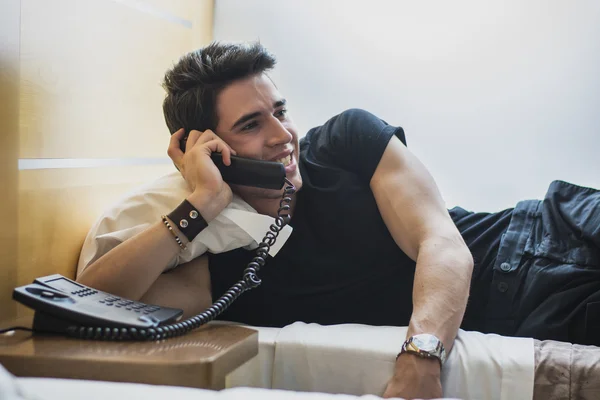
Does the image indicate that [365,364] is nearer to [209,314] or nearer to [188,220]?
[209,314]

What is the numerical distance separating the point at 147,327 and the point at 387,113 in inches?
53.6

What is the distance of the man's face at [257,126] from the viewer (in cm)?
158

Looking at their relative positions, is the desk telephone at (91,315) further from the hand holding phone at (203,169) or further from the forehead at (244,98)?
the forehead at (244,98)

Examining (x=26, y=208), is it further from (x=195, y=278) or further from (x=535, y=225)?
(x=535, y=225)

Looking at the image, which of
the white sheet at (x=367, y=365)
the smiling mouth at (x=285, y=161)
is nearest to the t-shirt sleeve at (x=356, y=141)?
the smiling mouth at (x=285, y=161)

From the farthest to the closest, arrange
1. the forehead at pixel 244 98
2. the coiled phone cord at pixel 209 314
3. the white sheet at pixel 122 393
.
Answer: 1. the forehead at pixel 244 98
2. the coiled phone cord at pixel 209 314
3. the white sheet at pixel 122 393

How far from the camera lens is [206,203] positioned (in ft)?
4.52

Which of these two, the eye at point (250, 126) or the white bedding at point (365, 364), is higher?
the eye at point (250, 126)

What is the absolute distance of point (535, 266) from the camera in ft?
5.08

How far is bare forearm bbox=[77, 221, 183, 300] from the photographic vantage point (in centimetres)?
131

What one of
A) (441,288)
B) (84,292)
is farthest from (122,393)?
(441,288)

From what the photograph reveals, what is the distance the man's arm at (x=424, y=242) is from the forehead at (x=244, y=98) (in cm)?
33

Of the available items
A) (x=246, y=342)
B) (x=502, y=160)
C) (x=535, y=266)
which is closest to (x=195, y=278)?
(x=246, y=342)

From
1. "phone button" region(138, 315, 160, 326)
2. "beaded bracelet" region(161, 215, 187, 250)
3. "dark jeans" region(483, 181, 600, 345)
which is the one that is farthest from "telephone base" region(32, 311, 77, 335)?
"dark jeans" region(483, 181, 600, 345)
